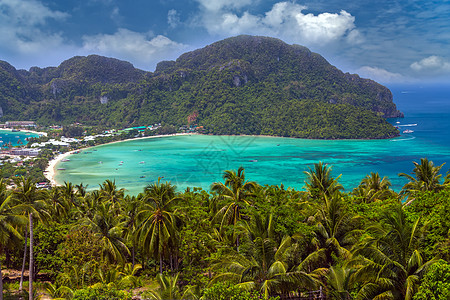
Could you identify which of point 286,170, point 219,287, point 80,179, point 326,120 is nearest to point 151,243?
point 219,287

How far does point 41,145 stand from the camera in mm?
120500

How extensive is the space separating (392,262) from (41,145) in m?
133

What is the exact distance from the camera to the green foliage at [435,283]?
8922mm

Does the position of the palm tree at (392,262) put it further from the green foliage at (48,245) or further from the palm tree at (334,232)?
the green foliage at (48,245)

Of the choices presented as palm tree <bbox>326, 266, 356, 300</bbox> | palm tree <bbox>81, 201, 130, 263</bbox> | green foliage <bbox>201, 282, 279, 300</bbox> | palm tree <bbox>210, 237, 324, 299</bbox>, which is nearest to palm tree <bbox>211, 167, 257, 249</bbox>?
palm tree <bbox>210, 237, 324, 299</bbox>

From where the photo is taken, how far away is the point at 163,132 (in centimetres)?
16475

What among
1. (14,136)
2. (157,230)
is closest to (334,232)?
(157,230)

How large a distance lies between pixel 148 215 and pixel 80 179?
64149 mm

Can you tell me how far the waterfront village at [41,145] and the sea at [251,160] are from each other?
6067 millimetres

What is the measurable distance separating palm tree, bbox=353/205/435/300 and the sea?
46305 mm

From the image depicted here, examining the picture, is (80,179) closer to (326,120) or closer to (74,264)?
(74,264)

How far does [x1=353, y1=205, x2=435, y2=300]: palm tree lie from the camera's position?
1054 cm

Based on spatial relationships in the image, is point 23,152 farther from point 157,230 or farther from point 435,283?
point 435,283

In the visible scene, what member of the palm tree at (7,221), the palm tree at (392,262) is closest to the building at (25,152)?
the palm tree at (7,221)
